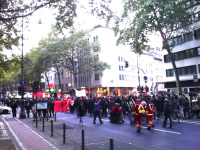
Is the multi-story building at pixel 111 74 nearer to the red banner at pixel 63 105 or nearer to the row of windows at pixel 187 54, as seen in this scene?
the row of windows at pixel 187 54

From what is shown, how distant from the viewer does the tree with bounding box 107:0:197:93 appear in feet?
69.7

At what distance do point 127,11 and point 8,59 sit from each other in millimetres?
14163

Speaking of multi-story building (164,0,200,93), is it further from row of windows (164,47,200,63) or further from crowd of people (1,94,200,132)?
crowd of people (1,94,200,132)

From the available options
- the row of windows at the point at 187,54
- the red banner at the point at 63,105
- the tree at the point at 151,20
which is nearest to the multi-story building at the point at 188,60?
the row of windows at the point at 187,54

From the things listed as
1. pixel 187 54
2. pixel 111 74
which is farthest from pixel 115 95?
pixel 111 74

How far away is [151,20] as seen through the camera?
75.6ft

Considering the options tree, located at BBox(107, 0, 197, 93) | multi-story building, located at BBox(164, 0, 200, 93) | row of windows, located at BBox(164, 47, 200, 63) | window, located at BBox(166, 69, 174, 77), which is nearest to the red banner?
tree, located at BBox(107, 0, 197, 93)

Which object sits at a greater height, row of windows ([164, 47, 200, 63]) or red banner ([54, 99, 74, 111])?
row of windows ([164, 47, 200, 63])

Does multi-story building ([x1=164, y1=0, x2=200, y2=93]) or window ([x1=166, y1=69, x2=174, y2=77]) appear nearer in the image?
multi-story building ([x1=164, y1=0, x2=200, y2=93])

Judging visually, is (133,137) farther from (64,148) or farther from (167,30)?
(167,30)

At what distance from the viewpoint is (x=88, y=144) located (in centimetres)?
859

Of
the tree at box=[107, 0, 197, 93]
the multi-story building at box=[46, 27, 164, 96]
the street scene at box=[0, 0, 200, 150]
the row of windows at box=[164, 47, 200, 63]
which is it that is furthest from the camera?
the multi-story building at box=[46, 27, 164, 96]

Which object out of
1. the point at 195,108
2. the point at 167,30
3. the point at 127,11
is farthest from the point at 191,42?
the point at 195,108

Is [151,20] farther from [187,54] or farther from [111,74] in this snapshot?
[111,74]
